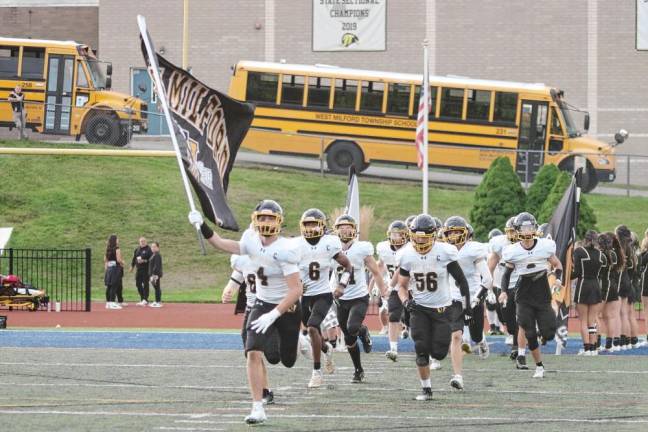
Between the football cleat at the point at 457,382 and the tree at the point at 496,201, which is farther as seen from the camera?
the tree at the point at 496,201

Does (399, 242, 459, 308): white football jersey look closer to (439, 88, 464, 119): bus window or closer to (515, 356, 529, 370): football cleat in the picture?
(515, 356, 529, 370): football cleat

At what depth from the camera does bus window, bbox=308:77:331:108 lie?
37.7 metres

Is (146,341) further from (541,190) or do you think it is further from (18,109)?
(18,109)

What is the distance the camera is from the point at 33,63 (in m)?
37.6

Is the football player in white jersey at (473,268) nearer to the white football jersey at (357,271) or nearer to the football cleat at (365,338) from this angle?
the white football jersey at (357,271)

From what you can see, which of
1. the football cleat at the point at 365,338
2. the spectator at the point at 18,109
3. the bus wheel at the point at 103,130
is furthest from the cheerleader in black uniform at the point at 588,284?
the spectator at the point at 18,109

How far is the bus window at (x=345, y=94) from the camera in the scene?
37656mm

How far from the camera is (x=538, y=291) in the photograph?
15258 mm

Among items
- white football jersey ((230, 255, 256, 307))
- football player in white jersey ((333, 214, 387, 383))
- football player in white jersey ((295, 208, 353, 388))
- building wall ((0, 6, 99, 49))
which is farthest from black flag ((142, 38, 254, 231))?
building wall ((0, 6, 99, 49))

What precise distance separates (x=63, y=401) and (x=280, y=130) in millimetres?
25901

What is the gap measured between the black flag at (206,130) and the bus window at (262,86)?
76.4ft

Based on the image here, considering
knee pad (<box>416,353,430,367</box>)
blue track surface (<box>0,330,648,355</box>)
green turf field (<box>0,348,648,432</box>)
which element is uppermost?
knee pad (<box>416,353,430,367</box>)

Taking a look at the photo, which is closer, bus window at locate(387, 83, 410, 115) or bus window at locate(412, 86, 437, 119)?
bus window at locate(412, 86, 437, 119)

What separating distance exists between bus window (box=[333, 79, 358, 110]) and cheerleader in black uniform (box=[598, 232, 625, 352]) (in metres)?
19.8
